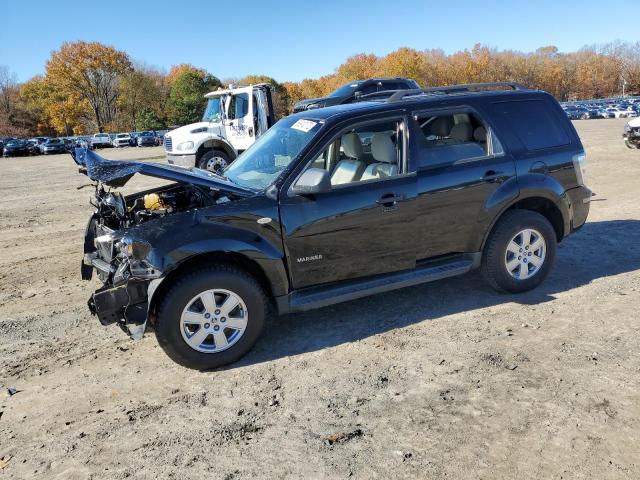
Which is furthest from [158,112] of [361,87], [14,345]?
[14,345]

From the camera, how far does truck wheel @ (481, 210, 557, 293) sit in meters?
4.75

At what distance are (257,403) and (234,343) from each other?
59cm

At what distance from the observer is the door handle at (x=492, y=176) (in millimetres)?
4621

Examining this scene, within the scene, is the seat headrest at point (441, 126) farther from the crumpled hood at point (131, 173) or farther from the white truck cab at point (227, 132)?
the white truck cab at point (227, 132)

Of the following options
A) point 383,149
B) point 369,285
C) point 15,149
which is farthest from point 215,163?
point 15,149

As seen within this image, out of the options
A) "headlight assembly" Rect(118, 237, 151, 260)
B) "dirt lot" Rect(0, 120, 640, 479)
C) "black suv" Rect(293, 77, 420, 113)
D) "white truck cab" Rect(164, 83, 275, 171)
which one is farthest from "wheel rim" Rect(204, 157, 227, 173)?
"headlight assembly" Rect(118, 237, 151, 260)

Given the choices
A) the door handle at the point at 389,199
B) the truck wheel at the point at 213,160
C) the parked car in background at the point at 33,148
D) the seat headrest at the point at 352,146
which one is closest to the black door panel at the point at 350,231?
the door handle at the point at 389,199

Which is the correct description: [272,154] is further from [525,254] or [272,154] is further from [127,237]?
[525,254]

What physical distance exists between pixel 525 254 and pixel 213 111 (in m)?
12.6

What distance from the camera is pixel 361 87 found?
14.3 m

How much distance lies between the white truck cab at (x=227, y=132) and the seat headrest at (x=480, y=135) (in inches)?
391

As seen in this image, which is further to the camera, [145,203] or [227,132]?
[227,132]

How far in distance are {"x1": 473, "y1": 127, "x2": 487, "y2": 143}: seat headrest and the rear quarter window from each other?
0.72ft

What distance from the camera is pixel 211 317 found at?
12.3ft
